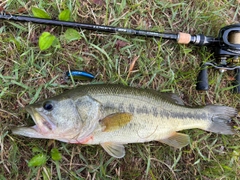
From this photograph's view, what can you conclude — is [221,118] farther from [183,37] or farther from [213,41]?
[183,37]

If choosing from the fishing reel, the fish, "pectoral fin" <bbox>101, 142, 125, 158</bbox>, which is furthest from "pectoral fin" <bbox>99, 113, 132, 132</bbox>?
the fishing reel

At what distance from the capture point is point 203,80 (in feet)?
12.2

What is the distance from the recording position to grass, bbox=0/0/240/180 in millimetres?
3334

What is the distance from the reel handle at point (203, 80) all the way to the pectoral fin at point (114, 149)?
1298mm

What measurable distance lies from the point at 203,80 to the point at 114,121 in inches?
54.3

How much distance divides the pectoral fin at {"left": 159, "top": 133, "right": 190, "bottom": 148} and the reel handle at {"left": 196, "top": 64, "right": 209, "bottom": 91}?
0.66 metres

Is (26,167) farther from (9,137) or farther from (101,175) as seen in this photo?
(101,175)

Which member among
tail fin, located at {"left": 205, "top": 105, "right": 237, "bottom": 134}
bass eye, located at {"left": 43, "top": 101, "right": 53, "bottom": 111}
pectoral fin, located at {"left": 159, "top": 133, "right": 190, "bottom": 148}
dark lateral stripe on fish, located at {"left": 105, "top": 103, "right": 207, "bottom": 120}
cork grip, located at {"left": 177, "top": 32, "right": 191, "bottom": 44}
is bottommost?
pectoral fin, located at {"left": 159, "top": 133, "right": 190, "bottom": 148}

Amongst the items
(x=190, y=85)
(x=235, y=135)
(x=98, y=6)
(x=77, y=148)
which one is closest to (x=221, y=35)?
(x=190, y=85)

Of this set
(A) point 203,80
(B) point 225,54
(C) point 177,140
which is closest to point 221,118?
(A) point 203,80

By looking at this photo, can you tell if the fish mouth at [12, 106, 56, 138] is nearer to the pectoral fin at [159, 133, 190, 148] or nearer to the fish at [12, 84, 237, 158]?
the fish at [12, 84, 237, 158]

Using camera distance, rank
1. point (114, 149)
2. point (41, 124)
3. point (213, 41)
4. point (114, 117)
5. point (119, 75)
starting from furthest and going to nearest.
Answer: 1. point (213, 41)
2. point (119, 75)
3. point (114, 149)
4. point (114, 117)
5. point (41, 124)

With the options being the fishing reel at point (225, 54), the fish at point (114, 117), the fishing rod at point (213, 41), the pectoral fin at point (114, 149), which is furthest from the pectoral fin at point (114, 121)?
the fishing reel at point (225, 54)

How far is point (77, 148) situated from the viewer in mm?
3406
